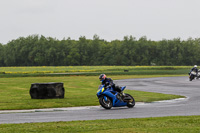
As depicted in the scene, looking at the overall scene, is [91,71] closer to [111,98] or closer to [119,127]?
[111,98]

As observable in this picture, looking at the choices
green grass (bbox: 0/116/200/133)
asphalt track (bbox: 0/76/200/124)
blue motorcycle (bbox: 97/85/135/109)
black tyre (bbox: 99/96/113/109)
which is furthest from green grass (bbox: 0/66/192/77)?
green grass (bbox: 0/116/200/133)

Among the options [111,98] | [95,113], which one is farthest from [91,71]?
[95,113]

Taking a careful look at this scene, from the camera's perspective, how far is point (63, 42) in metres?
154

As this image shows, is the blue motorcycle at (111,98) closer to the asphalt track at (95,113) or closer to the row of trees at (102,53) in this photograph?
the asphalt track at (95,113)

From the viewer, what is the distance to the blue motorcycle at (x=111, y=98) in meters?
17.3

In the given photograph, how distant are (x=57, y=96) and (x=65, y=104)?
2.73 meters

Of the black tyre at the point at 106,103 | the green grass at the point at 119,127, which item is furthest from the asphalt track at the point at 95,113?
the green grass at the point at 119,127

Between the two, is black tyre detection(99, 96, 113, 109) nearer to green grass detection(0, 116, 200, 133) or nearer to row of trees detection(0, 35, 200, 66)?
green grass detection(0, 116, 200, 133)

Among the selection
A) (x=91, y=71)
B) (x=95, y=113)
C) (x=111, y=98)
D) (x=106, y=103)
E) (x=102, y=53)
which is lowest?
(x=91, y=71)

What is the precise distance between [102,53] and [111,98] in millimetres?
136772

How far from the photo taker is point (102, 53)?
15412 cm

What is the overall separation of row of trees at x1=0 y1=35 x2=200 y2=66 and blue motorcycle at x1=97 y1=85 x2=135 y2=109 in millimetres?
125208

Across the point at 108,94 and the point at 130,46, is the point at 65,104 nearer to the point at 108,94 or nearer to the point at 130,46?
the point at 108,94

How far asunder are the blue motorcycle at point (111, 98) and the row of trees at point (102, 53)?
125 metres
